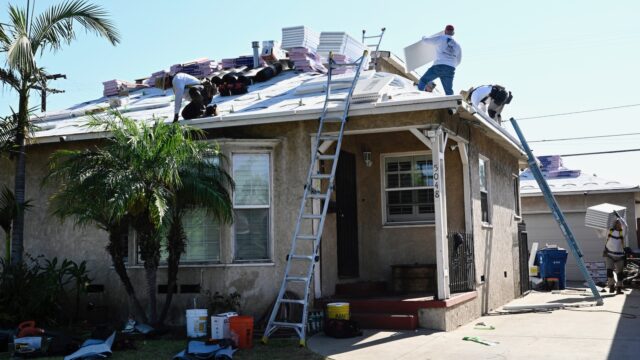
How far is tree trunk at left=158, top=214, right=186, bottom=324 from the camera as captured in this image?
1020 cm

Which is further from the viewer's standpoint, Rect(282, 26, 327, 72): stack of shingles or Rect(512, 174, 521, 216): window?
Rect(512, 174, 521, 216): window

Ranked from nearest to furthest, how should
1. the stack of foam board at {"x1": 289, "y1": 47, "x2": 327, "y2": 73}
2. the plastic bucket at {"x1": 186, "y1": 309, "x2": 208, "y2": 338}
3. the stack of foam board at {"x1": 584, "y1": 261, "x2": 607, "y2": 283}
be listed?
the plastic bucket at {"x1": 186, "y1": 309, "x2": 208, "y2": 338} < the stack of foam board at {"x1": 289, "y1": 47, "x2": 327, "y2": 73} < the stack of foam board at {"x1": 584, "y1": 261, "x2": 607, "y2": 283}

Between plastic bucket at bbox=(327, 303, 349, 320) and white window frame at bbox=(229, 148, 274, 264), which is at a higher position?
white window frame at bbox=(229, 148, 274, 264)

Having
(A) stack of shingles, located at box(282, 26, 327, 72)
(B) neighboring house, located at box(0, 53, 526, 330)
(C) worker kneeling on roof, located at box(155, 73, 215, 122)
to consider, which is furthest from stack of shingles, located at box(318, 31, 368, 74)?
(C) worker kneeling on roof, located at box(155, 73, 215, 122)

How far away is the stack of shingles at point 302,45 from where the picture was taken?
51.3 feet

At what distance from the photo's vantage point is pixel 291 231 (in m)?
10.6

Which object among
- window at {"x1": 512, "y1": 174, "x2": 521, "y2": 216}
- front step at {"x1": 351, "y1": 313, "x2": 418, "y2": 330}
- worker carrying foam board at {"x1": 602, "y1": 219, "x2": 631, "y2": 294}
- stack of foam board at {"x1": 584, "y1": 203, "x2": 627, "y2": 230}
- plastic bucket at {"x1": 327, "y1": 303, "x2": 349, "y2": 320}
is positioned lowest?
front step at {"x1": 351, "y1": 313, "x2": 418, "y2": 330}

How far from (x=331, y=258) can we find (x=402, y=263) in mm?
1821

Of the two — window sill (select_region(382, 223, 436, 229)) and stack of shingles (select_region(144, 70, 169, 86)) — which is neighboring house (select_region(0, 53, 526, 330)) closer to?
window sill (select_region(382, 223, 436, 229))

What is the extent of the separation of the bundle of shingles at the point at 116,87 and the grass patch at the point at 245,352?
29.8 feet

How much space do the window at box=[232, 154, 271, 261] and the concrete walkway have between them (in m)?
1.92

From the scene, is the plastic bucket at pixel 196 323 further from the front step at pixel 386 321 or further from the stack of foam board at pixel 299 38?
the stack of foam board at pixel 299 38

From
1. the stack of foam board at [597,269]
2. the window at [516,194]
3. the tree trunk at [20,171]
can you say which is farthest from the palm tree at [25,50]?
the stack of foam board at [597,269]

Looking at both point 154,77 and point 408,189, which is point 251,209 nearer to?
point 408,189
